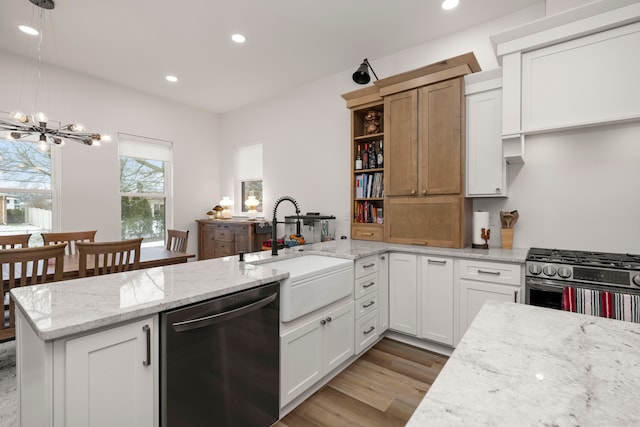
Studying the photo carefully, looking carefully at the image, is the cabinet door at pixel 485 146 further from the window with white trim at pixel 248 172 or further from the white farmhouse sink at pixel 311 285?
the window with white trim at pixel 248 172

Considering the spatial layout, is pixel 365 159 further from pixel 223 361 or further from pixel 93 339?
pixel 93 339

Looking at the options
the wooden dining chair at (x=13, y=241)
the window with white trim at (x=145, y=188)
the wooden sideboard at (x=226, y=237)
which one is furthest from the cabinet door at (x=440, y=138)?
the window with white trim at (x=145, y=188)

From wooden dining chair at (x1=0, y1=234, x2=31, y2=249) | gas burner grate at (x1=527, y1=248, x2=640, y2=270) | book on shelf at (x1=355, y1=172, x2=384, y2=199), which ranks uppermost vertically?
book on shelf at (x1=355, y1=172, x2=384, y2=199)

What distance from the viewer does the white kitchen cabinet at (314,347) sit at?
68.5 inches

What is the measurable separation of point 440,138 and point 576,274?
1460 mm

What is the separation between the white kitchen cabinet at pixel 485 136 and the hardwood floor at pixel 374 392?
154 centimetres

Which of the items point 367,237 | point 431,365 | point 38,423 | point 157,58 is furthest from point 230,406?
point 157,58

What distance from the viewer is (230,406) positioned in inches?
55.9

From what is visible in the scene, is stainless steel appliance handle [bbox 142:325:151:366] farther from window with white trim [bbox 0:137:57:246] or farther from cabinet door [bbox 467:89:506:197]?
window with white trim [bbox 0:137:57:246]

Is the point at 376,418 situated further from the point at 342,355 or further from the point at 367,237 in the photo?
the point at 367,237

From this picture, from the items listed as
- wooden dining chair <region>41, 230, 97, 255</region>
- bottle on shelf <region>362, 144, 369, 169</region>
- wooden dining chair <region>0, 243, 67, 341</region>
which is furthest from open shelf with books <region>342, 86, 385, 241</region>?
wooden dining chair <region>41, 230, 97, 255</region>

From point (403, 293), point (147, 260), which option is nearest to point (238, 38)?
point (147, 260)

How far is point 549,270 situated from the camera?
2.02 meters

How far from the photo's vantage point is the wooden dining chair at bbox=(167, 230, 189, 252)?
3525 mm
